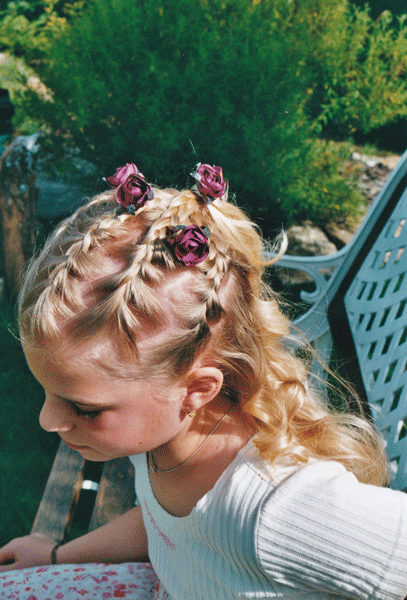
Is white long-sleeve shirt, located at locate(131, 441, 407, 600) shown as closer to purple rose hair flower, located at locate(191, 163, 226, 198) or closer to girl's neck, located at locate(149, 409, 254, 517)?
girl's neck, located at locate(149, 409, 254, 517)

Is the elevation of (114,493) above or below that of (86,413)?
below

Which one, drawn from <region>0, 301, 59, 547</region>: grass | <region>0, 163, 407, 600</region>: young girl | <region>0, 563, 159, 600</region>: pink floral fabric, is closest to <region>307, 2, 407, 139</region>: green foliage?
<region>0, 301, 59, 547</region>: grass

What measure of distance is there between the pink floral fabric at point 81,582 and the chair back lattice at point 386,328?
2.56 ft

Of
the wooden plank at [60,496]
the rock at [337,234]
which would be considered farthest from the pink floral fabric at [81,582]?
the rock at [337,234]

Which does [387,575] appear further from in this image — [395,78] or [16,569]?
[395,78]

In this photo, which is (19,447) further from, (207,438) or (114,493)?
(207,438)

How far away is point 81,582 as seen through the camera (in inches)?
62.2

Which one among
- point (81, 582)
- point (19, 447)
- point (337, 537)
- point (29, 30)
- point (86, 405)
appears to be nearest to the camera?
point (337, 537)

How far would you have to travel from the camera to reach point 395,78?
4.17 meters

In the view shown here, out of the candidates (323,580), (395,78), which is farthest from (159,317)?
(395,78)

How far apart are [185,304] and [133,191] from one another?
0.29m

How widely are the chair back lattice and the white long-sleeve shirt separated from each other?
0.41 meters

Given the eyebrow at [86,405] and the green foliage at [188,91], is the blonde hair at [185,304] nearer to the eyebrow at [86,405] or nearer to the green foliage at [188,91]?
the eyebrow at [86,405]

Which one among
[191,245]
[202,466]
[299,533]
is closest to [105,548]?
[202,466]
